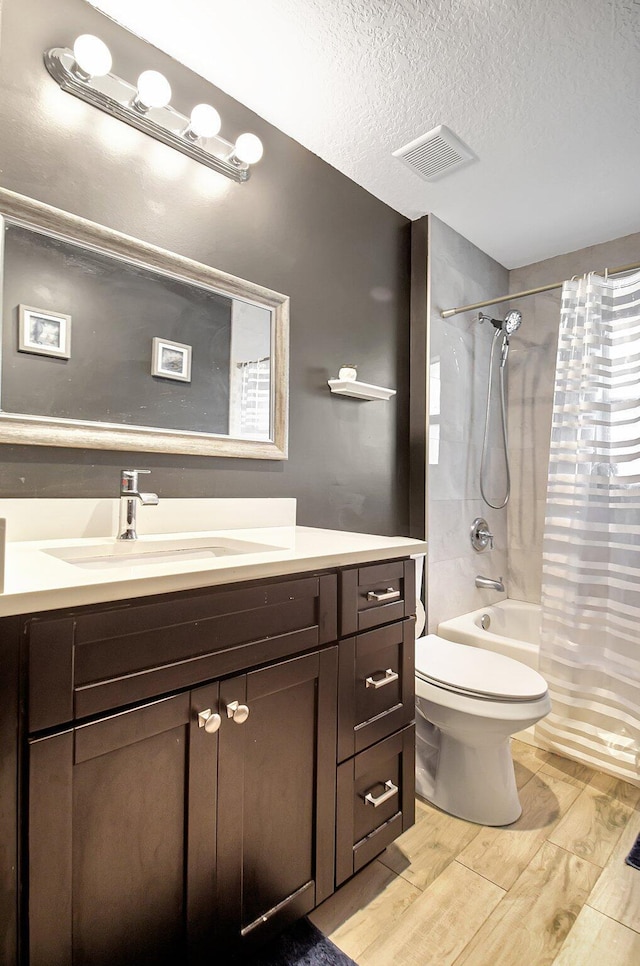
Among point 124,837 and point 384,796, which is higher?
point 124,837

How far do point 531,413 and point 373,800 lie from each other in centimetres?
224

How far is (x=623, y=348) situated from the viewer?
208cm

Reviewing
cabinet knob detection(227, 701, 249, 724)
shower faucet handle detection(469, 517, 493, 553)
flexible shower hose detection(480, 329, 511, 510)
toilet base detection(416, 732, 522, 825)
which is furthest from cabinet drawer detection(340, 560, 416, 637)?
flexible shower hose detection(480, 329, 511, 510)

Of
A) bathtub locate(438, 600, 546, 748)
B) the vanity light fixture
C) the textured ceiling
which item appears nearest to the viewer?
the vanity light fixture

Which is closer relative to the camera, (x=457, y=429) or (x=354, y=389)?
(x=354, y=389)

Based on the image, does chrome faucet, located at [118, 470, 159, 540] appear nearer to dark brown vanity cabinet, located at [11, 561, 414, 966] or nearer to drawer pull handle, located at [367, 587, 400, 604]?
dark brown vanity cabinet, located at [11, 561, 414, 966]

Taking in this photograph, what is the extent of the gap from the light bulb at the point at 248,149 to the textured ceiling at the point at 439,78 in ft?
0.64

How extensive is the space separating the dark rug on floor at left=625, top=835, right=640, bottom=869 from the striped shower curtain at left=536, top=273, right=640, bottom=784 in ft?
1.40

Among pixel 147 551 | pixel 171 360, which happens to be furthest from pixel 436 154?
pixel 147 551

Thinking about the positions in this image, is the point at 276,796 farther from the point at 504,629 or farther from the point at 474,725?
the point at 504,629

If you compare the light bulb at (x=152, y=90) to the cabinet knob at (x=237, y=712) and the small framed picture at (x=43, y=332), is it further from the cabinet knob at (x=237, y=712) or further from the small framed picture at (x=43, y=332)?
the cabinet knob at (x=237, y=712)

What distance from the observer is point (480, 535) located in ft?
8.60

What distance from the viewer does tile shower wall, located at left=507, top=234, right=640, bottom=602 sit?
278cm

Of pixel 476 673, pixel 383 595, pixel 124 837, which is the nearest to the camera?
pixel 124 837
